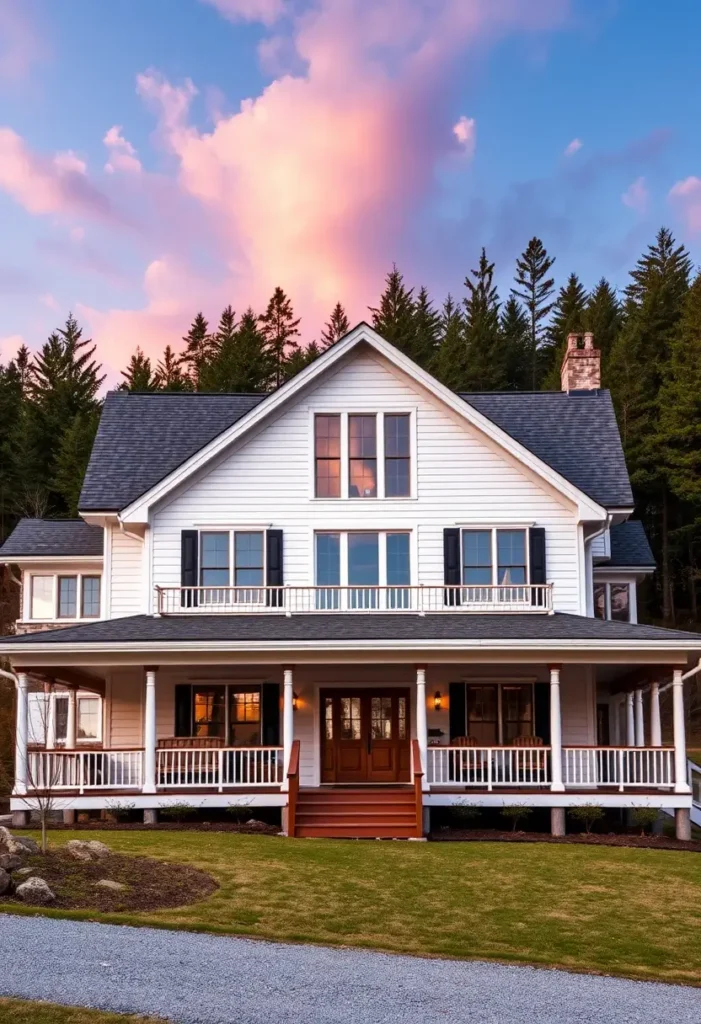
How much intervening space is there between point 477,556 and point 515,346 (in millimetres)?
42550

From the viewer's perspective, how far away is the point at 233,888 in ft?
40.3

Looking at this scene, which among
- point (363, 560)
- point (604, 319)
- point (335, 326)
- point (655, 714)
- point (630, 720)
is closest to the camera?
point (655, 714)

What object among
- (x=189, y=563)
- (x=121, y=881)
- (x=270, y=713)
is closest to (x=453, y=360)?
(x=189, y=563)

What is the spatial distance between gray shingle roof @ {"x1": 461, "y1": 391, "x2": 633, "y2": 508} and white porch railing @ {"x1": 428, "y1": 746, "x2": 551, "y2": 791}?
595 cm

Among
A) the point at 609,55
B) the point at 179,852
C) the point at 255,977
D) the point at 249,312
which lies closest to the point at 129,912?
the point at 255,977

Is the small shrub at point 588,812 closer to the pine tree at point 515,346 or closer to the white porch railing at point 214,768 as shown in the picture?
the white porch railing at point 214,768

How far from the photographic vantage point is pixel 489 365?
5709 cm

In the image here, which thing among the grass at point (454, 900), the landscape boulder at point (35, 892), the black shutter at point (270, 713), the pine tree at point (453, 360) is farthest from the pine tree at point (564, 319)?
the landscape boulder at point (35, 892)

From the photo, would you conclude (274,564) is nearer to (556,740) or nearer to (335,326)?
(556,740)

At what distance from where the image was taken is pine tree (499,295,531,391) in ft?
200

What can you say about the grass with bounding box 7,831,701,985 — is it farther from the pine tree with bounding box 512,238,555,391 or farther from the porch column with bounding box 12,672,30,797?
the pine tree with bounding box 512,238,555,391

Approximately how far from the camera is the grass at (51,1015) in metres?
7.18

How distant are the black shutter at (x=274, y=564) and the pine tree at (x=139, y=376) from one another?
36.0 meters

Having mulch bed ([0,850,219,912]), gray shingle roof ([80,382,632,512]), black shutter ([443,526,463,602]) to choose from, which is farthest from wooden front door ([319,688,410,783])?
mulch bed ([0,850,219,912])
